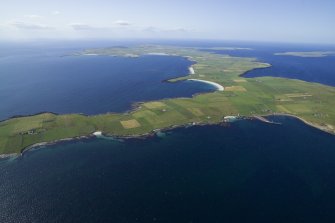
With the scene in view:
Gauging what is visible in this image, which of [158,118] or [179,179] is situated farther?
[158,118]

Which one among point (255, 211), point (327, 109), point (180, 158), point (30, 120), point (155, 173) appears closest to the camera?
point (255, 211)

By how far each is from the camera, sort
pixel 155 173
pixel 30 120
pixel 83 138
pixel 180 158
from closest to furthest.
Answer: pixel 155 173 < pixel 180 158 < pixel 83 138 < pixel 30 120

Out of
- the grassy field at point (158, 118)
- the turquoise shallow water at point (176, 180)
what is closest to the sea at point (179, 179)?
the turquoise shallow water at point (176, 180)

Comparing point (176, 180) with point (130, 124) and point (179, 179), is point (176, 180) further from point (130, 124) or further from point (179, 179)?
point (130, 124)

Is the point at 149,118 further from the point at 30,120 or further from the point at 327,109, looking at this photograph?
the point at 327,109

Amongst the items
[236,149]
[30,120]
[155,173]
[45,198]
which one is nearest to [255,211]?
[155,173]

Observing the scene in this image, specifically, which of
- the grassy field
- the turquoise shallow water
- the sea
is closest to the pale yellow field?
the grassy field

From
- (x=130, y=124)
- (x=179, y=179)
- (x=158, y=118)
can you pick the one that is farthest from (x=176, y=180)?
(x=158, y=118)

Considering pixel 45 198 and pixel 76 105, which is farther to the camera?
pixel 76 105
